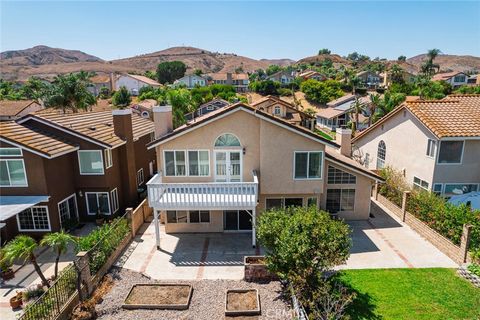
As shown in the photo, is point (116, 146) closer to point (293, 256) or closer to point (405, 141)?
point (293, 256)

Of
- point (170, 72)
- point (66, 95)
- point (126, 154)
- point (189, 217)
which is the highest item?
point (170, 72)

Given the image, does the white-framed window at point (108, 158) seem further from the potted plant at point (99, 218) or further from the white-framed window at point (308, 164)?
the white-framed window at point (308, 164)

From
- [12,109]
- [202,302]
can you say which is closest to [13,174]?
[202,302]

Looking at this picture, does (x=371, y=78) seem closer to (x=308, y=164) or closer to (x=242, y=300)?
(x=308, y=164)

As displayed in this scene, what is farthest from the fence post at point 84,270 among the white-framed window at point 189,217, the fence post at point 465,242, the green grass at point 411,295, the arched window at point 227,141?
the fence post at point 465,242

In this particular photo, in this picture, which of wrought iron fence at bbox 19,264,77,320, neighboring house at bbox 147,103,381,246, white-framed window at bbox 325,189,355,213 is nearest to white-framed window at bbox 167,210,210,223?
neighboring house at bbox 147,103,381,246

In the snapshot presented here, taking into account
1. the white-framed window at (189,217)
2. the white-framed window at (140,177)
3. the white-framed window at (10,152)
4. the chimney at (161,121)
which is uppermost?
the chimney at (161,121)

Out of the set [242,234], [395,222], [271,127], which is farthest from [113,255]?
[395,222]

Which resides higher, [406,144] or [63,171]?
[406,144]

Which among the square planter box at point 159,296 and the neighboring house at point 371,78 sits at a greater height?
the neighboring house at point 371,78
